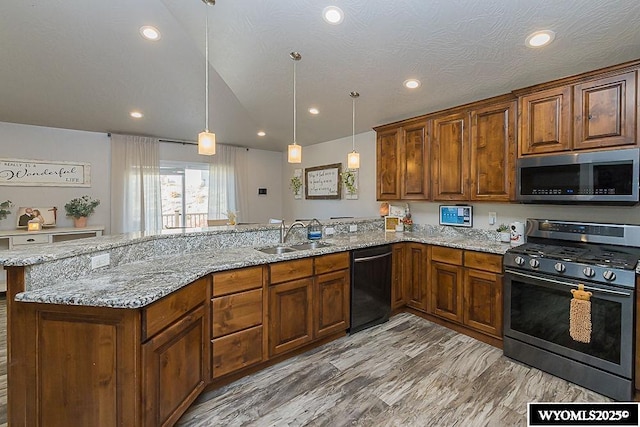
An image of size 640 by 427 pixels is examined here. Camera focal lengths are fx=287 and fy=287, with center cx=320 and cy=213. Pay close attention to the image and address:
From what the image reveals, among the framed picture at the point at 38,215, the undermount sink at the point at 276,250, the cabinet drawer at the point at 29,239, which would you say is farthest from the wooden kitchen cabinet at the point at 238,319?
the framed picture at the point at 38,215

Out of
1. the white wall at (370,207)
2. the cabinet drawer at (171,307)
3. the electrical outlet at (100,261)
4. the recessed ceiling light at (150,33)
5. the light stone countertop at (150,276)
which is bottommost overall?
the cabinet drawer at (171,307)

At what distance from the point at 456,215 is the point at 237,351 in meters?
2.85

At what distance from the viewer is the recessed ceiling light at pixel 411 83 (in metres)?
2.85

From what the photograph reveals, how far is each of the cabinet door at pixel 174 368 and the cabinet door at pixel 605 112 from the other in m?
3.16

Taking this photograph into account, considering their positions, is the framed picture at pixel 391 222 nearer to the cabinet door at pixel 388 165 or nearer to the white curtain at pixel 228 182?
the cabinet door at pixel 388 165

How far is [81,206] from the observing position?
4.43 meters

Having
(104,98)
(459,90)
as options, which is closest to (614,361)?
(459,90)

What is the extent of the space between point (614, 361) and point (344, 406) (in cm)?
187

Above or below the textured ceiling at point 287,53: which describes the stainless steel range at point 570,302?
below

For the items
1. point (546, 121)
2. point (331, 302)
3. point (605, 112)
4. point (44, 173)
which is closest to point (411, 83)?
point (546, 121)

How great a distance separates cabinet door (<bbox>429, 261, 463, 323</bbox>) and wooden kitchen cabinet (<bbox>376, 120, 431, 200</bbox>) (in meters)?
0.88

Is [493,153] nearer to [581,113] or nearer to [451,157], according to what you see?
A: [451,157]

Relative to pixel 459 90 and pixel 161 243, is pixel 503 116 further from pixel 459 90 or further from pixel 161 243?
pixel 161 243

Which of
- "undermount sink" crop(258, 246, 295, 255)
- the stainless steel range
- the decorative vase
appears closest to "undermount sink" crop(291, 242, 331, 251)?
"undermount sink" crop(258, 246, 295, 255)
